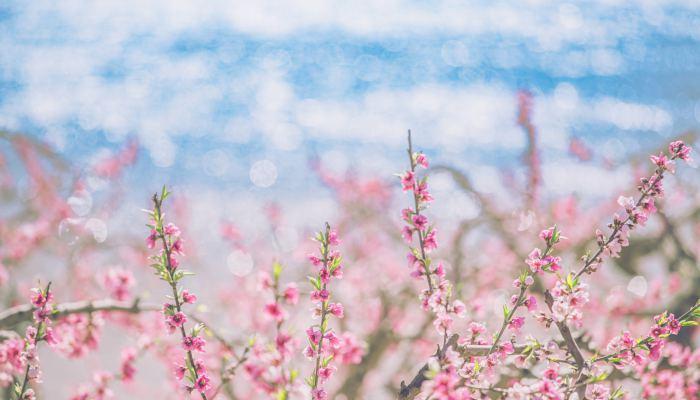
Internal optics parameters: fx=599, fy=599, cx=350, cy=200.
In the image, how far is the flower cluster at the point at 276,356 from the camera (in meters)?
1.65

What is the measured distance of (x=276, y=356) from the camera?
171cm

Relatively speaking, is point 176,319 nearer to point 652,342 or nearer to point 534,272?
point 534,272

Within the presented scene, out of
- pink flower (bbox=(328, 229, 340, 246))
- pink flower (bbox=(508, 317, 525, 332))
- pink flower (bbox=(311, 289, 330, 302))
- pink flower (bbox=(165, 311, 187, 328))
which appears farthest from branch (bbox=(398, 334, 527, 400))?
pink flower (bbox=(165, 311, 187, 328))

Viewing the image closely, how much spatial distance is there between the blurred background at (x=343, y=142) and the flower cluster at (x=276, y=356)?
0.11m

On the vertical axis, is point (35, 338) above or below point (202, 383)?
above

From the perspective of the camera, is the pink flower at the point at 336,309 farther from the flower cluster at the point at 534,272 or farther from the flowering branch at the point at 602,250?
the flowering branch at the point at 602,250

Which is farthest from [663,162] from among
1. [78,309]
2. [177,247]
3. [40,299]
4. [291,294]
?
[78,309]

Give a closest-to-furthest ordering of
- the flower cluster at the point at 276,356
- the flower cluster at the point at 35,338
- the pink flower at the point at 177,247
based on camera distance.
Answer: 1. the flower cluster at the point at 276,356
2. the pink flower at the point at 177,247
3. the flower cluster at the point at 35,338

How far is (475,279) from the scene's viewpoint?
5609 millimetres

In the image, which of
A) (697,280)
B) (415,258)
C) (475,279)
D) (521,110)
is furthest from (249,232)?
(415,258)

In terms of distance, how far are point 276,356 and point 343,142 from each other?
16.4m

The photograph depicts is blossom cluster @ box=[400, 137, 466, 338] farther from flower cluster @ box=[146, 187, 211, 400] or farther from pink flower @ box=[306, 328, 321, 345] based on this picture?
flower cluster @ box=[146, 187, 211, 400]

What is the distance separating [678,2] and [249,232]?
29.5 meters

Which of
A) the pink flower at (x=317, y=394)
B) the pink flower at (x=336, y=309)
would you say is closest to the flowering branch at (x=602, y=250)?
the pink flower at (x=336, y=309)
